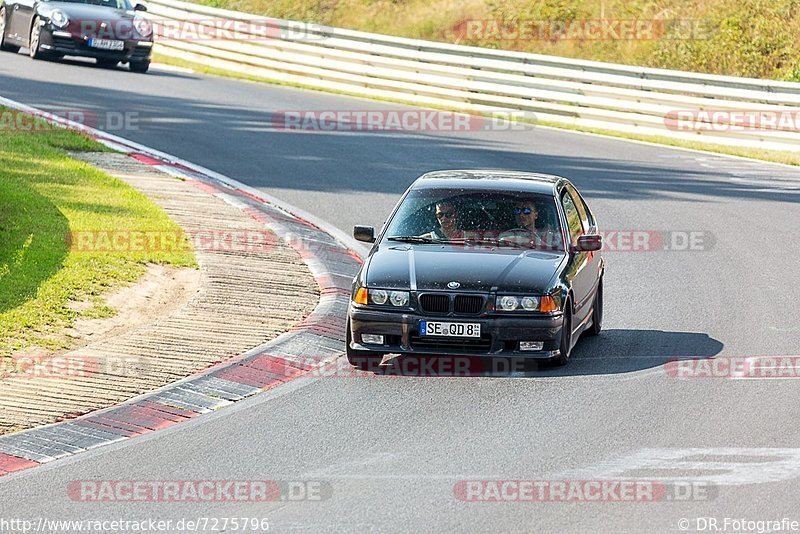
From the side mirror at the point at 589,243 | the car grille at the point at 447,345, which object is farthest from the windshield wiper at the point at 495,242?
the car grille at the point at 447,345

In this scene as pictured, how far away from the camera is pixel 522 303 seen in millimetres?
10984

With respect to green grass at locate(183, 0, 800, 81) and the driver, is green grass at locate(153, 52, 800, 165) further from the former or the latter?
the driver

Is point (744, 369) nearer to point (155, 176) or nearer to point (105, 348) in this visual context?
point (105, 348)

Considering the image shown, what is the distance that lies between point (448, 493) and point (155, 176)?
11.2m

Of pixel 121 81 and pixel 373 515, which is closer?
pixel 373 515

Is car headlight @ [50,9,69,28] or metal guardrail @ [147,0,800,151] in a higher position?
car headlight @ [50,9,69,28]

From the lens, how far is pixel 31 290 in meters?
12.4

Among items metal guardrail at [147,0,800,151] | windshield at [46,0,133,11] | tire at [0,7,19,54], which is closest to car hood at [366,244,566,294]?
metal guardrail at [147,0,800,151]

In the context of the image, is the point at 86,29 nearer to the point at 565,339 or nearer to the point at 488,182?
the point at 488,182

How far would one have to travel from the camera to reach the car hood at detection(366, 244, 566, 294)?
36.2ft

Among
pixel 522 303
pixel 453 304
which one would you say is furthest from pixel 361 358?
pixel 522 303

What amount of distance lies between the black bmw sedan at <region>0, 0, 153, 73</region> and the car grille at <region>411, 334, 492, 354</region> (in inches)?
780

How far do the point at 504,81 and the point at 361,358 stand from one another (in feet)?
63.0

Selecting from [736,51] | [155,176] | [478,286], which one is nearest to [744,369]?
[478,286]
